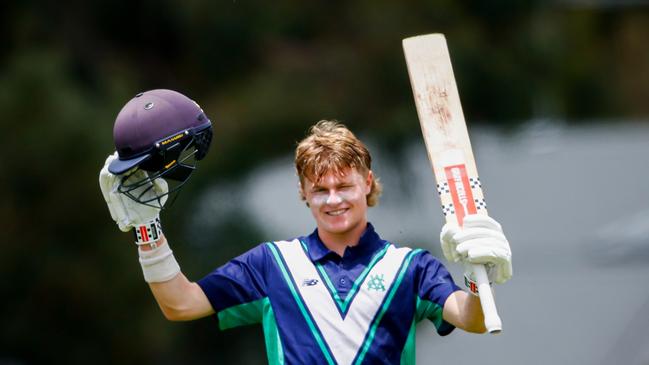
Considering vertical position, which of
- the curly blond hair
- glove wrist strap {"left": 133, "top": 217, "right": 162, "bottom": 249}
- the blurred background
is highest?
the curly blond hair

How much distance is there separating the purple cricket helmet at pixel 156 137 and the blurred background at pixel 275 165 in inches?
108

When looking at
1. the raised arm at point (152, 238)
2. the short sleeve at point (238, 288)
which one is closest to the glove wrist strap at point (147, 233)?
the raised arm at point (152, 238)

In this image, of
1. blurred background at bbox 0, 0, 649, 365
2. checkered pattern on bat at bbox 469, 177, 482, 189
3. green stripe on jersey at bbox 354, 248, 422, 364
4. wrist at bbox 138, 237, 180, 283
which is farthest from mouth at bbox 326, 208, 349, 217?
blurred background at bbox 0, 0, 649, 365

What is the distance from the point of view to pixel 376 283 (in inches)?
119

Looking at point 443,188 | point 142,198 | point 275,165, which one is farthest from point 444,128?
point 275,165

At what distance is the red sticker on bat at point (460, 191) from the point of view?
2951 millimetres

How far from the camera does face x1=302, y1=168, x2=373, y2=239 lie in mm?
3002

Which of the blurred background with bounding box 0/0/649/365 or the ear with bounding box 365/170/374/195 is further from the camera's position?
the blurred background with bounding box 0/0/649/365

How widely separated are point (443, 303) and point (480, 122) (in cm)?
508

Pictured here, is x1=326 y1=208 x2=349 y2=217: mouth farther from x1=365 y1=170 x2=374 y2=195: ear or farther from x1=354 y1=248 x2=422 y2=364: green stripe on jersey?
x1=354 y1=248 x2=422 y2=364: green stripe on jersey

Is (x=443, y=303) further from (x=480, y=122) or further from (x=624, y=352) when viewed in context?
(x=480, y=122)

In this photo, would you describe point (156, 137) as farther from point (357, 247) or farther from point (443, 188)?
point (443, 188)

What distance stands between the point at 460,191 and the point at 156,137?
2.55 ft

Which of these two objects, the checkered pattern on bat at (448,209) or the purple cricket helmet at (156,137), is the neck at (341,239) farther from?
the purple cricket helmet at (156,137)
